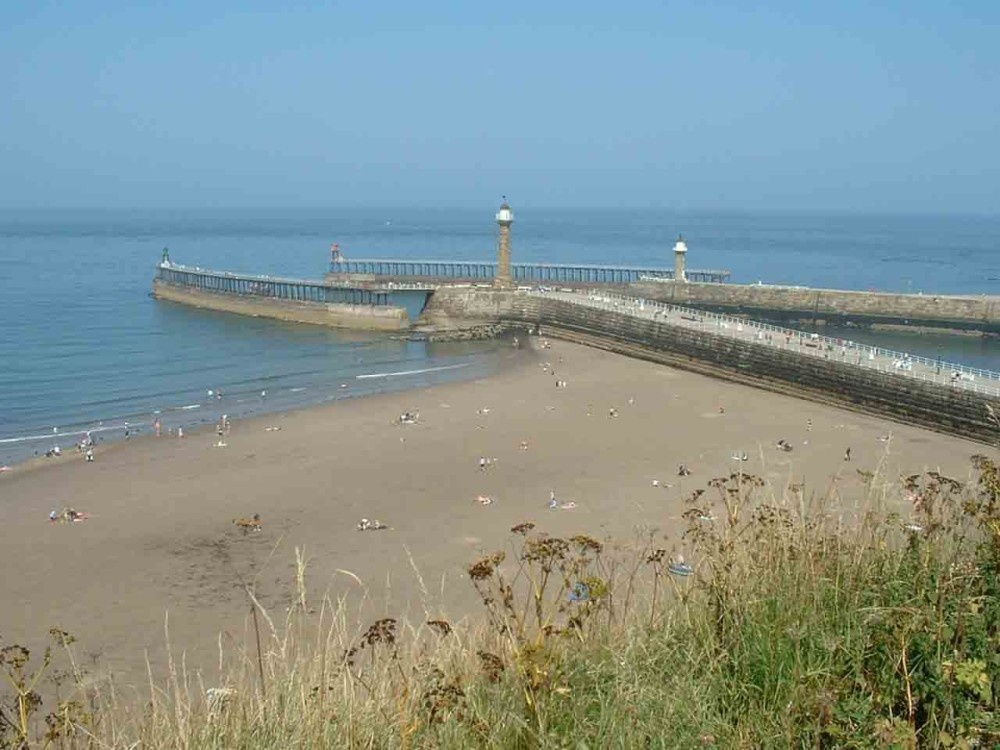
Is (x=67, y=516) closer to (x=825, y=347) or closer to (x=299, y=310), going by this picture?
(x=825, y=347)

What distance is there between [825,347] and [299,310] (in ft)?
88.6

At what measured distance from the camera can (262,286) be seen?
2202 inches

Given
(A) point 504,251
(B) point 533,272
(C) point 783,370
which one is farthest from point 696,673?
(B) point 533,272

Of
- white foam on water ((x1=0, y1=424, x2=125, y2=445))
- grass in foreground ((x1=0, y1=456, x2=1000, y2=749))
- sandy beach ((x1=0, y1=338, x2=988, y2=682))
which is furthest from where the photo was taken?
white foam on water ((x1=0, y1=424, x2=125, y2=445))

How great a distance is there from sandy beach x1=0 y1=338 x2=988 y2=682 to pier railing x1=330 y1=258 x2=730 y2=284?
31.2 meters

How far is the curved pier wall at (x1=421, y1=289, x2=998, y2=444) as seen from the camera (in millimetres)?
23594

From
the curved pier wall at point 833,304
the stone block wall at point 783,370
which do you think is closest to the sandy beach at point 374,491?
the stone block wall at point 783,370

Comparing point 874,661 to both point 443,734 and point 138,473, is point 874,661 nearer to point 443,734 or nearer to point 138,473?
point 443,734

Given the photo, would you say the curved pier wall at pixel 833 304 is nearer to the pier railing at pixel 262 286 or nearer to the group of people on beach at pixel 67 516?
the pier railing at pixel 262 286

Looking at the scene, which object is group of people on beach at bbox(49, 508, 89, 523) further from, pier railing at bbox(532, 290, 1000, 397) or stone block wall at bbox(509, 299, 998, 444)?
pier railing at bbox(532, 290, 1000, 397)

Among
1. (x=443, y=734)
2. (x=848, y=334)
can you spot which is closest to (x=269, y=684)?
(x=443, y=734)

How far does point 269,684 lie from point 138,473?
57.2 feet

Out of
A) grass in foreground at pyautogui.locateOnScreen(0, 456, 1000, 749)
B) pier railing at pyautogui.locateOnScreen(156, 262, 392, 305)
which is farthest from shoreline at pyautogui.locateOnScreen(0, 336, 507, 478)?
grass in foreground at pyautogui.locateOnScreen(0, 456, 1000, 749)

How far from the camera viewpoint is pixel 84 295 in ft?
190
